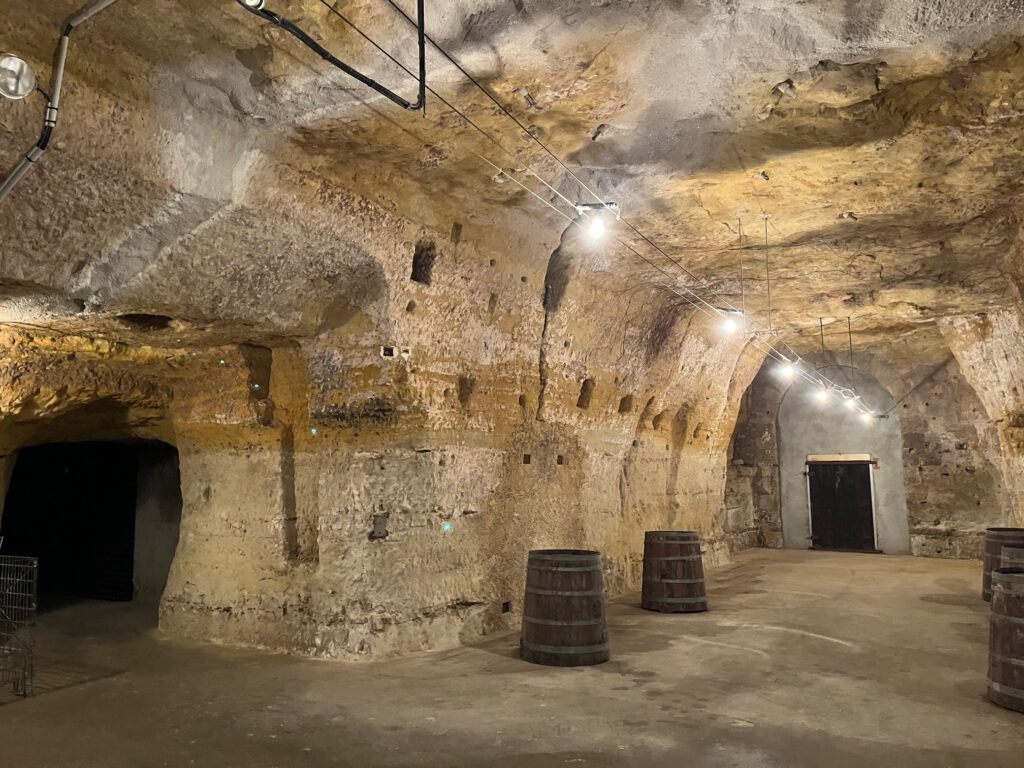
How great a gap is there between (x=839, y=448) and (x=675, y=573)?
29.8ft

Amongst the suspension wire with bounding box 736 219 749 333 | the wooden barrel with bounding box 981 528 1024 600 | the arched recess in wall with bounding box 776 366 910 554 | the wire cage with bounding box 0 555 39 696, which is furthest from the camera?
the arched recess in wall with bounding box 776 366 910 554

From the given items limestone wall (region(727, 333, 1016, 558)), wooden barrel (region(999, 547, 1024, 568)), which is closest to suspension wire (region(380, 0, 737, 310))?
wooden barrel (region(999, 547, 1024, 568))

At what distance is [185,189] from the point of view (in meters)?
4.45

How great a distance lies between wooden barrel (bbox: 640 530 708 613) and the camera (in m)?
7.51

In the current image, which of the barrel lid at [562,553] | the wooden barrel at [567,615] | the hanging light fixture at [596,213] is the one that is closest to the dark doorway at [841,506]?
the barrel lid at [562,553]

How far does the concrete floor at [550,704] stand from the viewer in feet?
12.5

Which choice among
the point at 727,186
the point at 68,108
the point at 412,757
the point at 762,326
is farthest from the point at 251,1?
A: the point at 762,326

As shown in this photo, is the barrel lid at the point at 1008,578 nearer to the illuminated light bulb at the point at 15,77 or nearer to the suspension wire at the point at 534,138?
the suspension wire at the point at 534,138

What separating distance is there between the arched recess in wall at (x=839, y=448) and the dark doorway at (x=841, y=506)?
6cm

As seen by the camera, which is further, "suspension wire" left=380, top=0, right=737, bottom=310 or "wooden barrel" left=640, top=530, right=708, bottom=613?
"wooden barrel" left=640, top=530, right=708, bottom=613

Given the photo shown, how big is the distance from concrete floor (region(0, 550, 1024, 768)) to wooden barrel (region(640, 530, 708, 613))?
423mm

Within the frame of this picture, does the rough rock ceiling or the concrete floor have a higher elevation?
the rough rock ceiling

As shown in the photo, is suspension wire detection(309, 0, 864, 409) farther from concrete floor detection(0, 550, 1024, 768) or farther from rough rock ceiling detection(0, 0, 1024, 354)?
concrete floor detection(0, 550, 1024, 768)

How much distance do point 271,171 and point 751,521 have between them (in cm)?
1300
